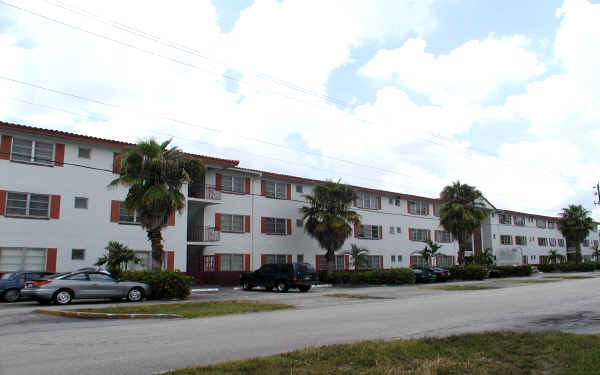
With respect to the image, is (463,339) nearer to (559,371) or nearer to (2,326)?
(559,371)

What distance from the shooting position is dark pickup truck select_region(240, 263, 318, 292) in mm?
26922

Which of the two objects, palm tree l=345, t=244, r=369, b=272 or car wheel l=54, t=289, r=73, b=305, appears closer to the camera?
car wheel l=54, t=289, r=73, b=305

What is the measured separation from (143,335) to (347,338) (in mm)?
4320

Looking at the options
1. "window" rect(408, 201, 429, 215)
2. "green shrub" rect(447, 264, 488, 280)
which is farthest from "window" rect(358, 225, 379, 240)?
"green shrub" rect(447, 264, 488, 280)

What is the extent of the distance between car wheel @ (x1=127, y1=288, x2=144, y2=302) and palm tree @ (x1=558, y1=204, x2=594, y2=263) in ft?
205

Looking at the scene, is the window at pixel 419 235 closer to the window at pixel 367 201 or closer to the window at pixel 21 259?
the window at pixel 367 201

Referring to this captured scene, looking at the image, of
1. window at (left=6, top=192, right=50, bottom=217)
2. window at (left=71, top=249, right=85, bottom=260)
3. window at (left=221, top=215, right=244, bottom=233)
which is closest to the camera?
window at (left=6, top=192, right=50, bottom=217)

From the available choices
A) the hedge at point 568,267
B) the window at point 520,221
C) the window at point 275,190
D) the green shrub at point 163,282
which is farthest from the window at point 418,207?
the green shrub at point 163,282

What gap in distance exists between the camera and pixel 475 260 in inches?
1858

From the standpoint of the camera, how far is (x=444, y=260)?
51250mm

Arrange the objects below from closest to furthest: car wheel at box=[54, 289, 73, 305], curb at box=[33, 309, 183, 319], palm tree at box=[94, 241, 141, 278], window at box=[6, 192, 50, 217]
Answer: curb at box=[33, 309, 183, 319] < car wheel at box=[54, 289, 73, 305] < window at box=[6, 192, 50, 217] < palm tree at box=[94, 241, 141, 278]

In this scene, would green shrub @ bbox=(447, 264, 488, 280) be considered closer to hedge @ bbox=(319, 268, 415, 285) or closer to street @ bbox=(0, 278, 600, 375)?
hedge @ bbox=(319, 268, 415, 285)

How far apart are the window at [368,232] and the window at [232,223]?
12.8 m

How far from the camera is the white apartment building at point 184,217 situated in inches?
972
